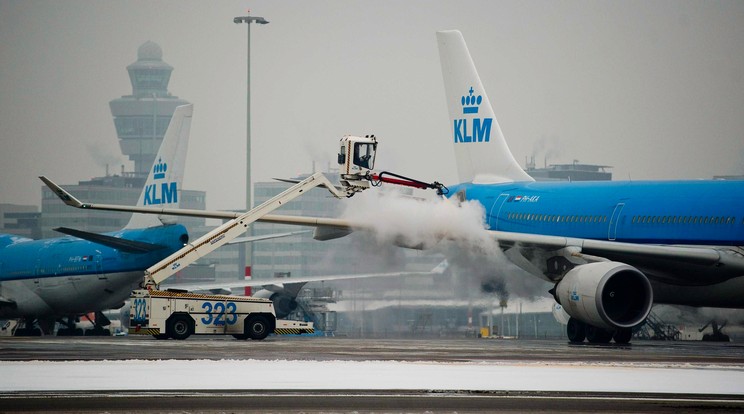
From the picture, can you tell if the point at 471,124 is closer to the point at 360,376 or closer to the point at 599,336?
the point at 599,336

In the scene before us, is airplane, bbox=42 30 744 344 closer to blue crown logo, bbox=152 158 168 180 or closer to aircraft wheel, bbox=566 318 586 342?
aircraft wheel, bbox=566 318 586 342

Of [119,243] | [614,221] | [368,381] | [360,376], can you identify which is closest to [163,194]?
[119,243]

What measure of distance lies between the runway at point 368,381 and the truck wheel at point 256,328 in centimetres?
1048

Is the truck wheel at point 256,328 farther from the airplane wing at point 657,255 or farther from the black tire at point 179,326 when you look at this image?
the airplane wing at point 657,255

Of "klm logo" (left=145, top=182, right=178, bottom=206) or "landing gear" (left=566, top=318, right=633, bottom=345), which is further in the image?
"klm logo" (left=145, top=182, right=178, bottom=206)

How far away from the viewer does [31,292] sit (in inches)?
2581

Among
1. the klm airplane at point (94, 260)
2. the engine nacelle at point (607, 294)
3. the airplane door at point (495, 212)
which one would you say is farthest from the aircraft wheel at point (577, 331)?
the klm airplane at point (94, 260)

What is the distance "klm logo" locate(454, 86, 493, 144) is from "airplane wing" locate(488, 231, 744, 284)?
11.3 m

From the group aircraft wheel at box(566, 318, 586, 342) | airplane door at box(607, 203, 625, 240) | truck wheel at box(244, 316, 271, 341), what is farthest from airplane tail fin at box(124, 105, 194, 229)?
airplane door at box(607, 203, 625, 240)

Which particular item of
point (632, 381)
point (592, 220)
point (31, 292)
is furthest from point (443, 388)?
point (31, 292)

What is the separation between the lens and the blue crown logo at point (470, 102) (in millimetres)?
50188

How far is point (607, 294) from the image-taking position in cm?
3691

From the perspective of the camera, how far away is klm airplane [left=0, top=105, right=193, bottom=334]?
57.0 m

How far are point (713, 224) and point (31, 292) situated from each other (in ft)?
131
